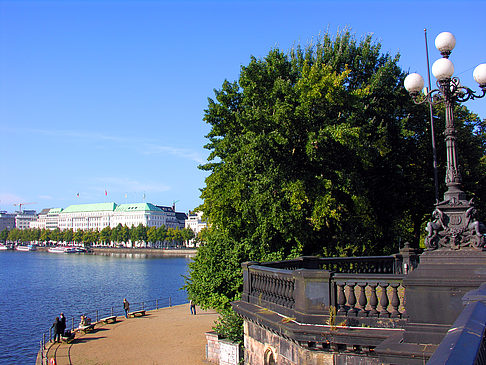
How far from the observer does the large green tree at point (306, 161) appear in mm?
20531

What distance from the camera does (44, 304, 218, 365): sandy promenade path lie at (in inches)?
846

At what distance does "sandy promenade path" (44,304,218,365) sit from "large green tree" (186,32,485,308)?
3.34 meters

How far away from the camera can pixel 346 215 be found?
2269 centimetres

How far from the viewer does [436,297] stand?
6.62 meters

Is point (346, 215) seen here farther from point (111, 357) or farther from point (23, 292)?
point (23, 292)

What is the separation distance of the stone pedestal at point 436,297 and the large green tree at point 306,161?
518 inches

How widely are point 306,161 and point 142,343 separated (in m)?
12.9

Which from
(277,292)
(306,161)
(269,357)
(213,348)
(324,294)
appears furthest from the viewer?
(306,161)

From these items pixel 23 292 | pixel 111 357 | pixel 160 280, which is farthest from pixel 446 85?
pixel 160 280

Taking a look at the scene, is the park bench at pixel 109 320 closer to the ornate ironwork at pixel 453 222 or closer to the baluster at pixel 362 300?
the baluster at pixel 362 300

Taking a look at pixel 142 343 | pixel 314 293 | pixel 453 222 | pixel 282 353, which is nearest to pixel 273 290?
pixel 282 353

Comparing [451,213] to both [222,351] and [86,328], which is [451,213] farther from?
[86,328]

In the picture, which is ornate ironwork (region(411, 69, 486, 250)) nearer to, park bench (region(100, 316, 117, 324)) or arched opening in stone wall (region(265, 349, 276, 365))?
arched opening in stone wall (region(265, 349, 276, 365))

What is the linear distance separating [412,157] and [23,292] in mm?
47860
